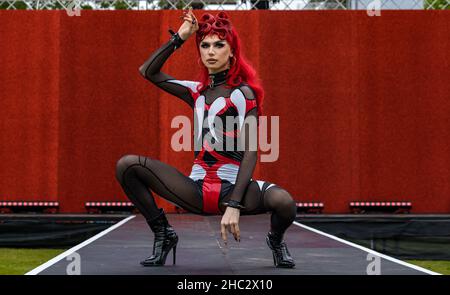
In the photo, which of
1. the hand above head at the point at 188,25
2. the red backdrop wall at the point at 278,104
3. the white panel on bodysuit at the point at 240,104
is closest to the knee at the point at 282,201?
the white panel on bodysuit at the point at 240,104

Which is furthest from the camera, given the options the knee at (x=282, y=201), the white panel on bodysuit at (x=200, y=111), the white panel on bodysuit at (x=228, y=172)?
the white panel on bodysuit at (x=200, y=111)

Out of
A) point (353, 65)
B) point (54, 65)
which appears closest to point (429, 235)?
point (353, 65)

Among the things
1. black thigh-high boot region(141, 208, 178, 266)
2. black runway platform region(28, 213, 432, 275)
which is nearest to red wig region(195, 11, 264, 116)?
black thigh-high boot region(141, 208, 178, 266)

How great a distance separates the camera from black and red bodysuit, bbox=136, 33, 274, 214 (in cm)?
455

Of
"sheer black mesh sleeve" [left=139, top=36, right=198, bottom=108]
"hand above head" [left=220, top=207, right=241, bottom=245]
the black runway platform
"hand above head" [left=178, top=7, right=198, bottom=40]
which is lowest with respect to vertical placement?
the black runway platform

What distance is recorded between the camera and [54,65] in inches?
502

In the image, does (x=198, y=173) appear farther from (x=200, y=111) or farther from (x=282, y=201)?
(x=282, y=201)

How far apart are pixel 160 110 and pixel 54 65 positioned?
185 centimetres

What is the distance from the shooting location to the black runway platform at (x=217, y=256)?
4.68 meters

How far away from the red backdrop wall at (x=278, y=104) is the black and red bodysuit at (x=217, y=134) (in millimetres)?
7971

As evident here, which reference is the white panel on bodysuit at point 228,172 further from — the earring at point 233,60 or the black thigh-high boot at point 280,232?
the earring at point 233,60

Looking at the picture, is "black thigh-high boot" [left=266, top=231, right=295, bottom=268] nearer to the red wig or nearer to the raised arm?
the red wig

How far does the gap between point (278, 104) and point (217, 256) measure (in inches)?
279

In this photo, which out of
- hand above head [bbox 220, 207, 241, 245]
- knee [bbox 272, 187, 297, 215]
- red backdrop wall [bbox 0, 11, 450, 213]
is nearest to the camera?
hand above head [bbox 220, 207, 241, 245]
